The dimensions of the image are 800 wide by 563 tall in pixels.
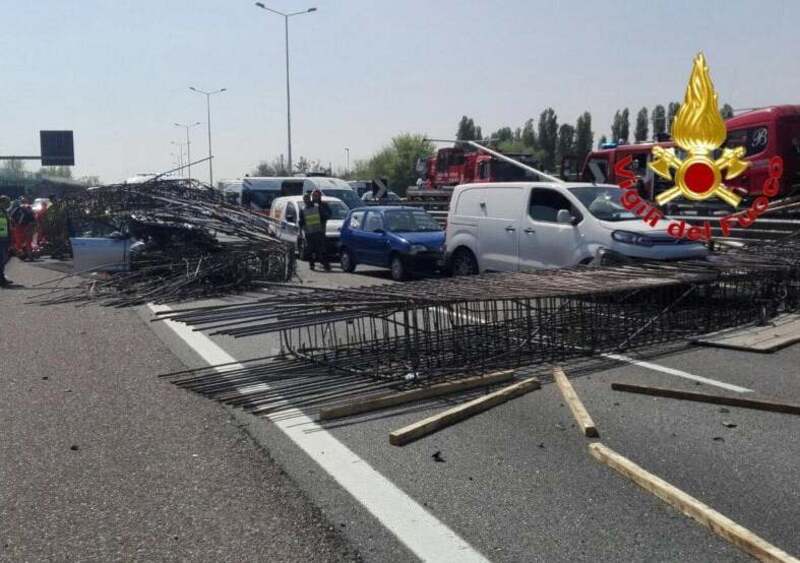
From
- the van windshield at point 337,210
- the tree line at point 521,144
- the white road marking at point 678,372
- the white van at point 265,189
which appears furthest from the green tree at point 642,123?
the white road marking at point 678,372

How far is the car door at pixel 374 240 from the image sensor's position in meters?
16.5

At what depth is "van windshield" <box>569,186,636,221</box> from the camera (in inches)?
474

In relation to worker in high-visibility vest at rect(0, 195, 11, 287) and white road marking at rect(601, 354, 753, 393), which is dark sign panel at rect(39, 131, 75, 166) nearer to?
worker in high-visibility vest at rect(0, 195, 11, 287)

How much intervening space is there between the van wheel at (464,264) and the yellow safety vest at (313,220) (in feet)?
17.1

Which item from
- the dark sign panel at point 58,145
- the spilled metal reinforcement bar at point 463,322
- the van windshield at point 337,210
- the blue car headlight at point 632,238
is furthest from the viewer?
the dark sign panel at point 58,145

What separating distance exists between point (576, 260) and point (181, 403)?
23.2ft

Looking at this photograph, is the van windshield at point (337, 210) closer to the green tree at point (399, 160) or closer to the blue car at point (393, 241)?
the blue car at point (393, 241)

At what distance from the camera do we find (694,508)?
13.4 ft

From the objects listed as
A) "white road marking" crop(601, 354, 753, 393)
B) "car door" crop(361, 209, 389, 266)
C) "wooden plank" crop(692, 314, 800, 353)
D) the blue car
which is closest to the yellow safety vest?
the blue car

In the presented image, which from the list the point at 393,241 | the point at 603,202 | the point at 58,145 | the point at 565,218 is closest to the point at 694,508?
the point at 565,218

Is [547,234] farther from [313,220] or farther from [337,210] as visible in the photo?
[337,210]

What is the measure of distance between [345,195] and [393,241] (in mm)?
13314

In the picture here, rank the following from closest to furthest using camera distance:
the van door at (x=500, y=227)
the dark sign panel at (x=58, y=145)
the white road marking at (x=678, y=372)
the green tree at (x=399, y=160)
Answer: the white road marking at (x=678, y=372), the van door at (x=500, y=227), the dark sign panel at (x=58, y=145), the green tree at (x=399, y=160)

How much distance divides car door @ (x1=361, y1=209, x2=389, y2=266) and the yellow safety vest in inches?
64.8
